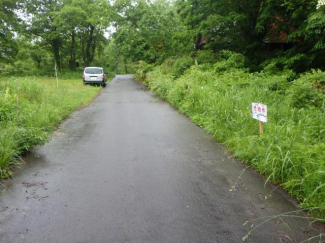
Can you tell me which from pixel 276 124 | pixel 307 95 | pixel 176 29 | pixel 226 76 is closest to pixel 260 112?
pixel 276 124

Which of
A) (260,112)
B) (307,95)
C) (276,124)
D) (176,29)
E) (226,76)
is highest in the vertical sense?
(176,29)

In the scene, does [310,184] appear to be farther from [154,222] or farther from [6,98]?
[6,98]

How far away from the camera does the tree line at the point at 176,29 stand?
12.1 m

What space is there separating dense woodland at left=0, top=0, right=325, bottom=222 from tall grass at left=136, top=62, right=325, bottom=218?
2 cm

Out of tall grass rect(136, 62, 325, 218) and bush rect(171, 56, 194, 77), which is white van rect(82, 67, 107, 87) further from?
tall grass rect(136, 62, 325, 218)

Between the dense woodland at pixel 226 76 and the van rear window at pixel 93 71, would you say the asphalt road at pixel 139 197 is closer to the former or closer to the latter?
the dense woodland at pixel 226 76

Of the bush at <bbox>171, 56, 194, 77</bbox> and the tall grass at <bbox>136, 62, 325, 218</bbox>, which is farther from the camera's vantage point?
the bush at <bbox>171, 56, 194, 77</bbox>

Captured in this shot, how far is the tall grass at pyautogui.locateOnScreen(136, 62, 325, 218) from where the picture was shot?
3635 millimetres

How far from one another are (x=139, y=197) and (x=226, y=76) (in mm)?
8779

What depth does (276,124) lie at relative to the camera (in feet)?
18.7

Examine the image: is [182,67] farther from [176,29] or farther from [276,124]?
→ [176,29]

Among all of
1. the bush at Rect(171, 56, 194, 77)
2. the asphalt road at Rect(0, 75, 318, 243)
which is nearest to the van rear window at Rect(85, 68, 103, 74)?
the bush at Rect(171, 56, 194, 77)

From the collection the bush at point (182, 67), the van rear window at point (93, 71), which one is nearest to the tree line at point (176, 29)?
the bush at point (182, 67)

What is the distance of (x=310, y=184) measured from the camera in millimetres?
3434
